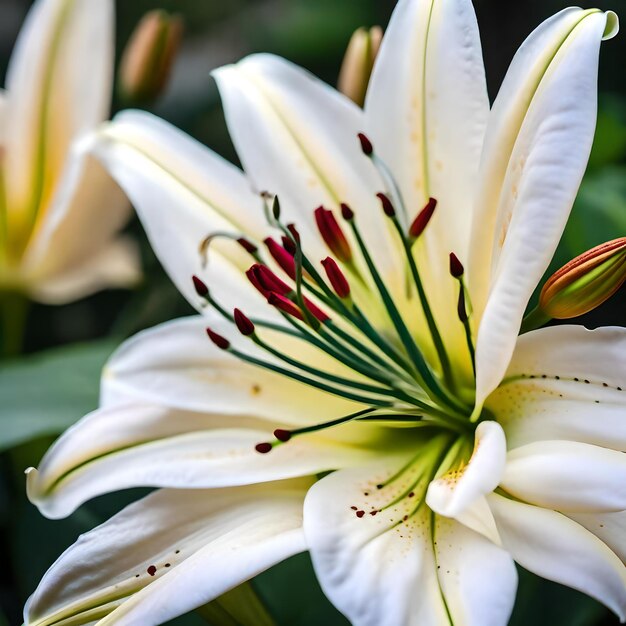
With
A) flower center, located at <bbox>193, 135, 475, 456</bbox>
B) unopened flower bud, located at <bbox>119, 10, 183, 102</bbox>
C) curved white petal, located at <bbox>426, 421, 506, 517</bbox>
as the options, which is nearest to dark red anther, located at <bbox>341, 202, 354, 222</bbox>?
flower center, located at <bbox>193, 135, 475, 456</bbox>

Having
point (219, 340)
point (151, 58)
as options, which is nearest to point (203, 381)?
point (219, 340)

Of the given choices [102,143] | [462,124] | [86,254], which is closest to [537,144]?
[462,124]

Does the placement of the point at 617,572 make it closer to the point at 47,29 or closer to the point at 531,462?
the point at 531,462

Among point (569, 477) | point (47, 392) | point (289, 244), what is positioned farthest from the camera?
point (47, 392)

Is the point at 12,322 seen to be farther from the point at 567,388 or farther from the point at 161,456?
the point at 567,388

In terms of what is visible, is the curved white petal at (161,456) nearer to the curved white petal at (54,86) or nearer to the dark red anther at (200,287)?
the dark red anther at (200,287)
